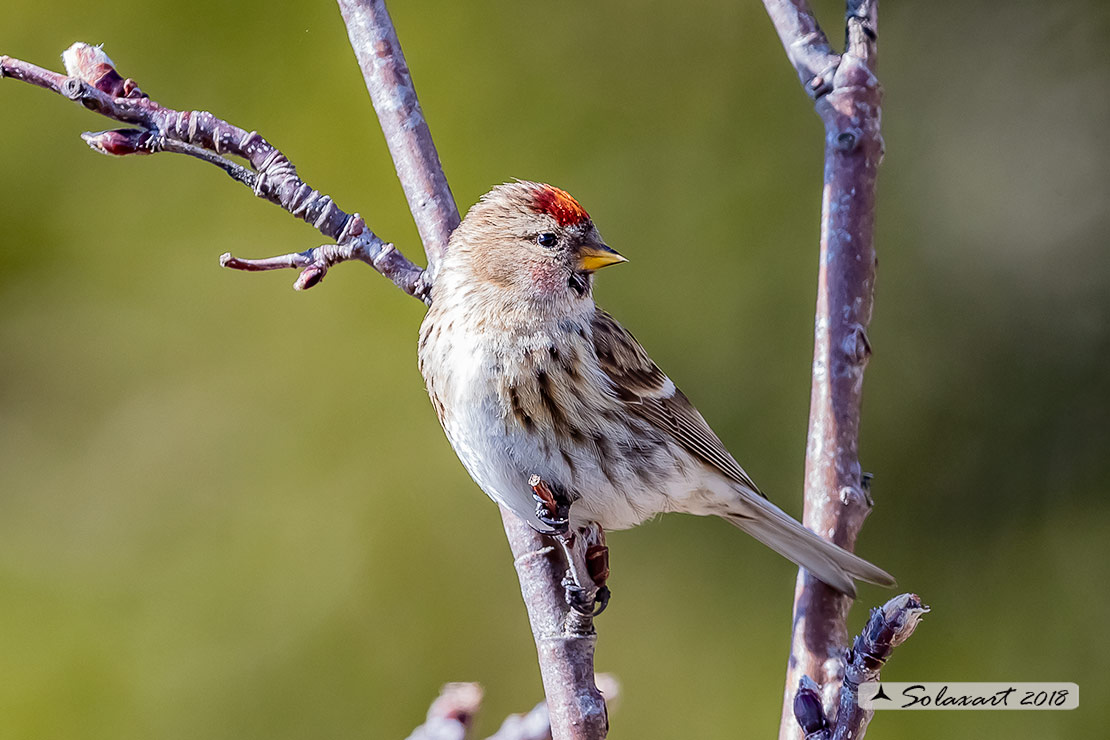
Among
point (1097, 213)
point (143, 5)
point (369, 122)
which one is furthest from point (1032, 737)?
point (143, 5)

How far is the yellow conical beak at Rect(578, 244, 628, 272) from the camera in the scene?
110cm

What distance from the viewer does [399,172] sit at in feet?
3.94

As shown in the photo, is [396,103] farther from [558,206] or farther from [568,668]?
[568,668]

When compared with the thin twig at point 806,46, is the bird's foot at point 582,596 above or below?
below

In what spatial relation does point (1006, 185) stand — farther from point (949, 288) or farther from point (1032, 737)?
point (1032, 737)

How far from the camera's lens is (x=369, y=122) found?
188 centimetres

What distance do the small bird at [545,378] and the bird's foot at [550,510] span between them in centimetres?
16

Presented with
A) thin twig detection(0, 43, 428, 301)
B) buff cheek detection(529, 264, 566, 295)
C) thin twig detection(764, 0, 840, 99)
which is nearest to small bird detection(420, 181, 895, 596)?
buff cheek detection(529, 264, 566, 295)

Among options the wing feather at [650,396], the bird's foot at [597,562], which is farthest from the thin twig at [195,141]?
the bird's foot at [597,562]

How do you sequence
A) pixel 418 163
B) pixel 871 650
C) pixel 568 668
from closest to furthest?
pixel 871 650
pixel 568 668
pixel 418 163

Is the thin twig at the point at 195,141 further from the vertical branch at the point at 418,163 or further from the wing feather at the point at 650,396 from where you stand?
the wing feather at the point at 650,396

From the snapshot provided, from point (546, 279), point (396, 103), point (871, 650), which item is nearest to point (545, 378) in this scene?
point (546, 279)

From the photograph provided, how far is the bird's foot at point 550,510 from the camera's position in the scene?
2.73 feet

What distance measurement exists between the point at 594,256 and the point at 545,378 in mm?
132
